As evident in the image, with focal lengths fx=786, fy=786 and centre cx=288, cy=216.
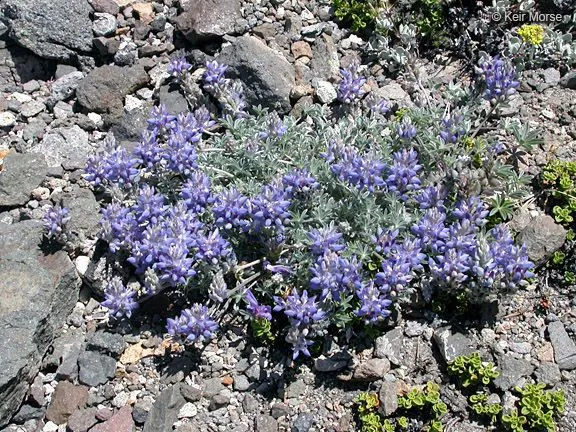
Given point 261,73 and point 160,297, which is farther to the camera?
point 261,73

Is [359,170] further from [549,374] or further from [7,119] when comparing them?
[7,119]

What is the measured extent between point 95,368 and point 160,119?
180 centimetres

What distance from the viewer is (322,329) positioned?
4.91 metres

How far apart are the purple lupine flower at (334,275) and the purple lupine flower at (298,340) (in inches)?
9.7

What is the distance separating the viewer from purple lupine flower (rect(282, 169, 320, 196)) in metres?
5.04

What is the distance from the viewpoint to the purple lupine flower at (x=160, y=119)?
564cm

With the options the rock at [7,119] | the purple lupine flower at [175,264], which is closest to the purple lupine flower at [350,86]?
the purple lupine flower at [175,264]

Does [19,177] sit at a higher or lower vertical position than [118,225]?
lower

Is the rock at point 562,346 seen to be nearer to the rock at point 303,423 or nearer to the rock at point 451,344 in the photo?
the rock at point 451,344

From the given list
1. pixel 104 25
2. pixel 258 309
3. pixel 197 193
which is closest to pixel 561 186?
pixel 258 309

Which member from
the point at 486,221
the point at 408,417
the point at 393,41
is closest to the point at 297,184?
the point at 486,221

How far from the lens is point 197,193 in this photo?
5.16 metres

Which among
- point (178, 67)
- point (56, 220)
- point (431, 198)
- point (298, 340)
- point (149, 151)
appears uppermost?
point (431, 198)

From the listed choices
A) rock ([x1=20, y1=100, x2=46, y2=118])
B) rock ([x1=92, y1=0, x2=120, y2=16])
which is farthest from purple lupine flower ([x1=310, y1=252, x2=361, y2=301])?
rock ([x1=92, y1=0, x2=120, y2=16])
